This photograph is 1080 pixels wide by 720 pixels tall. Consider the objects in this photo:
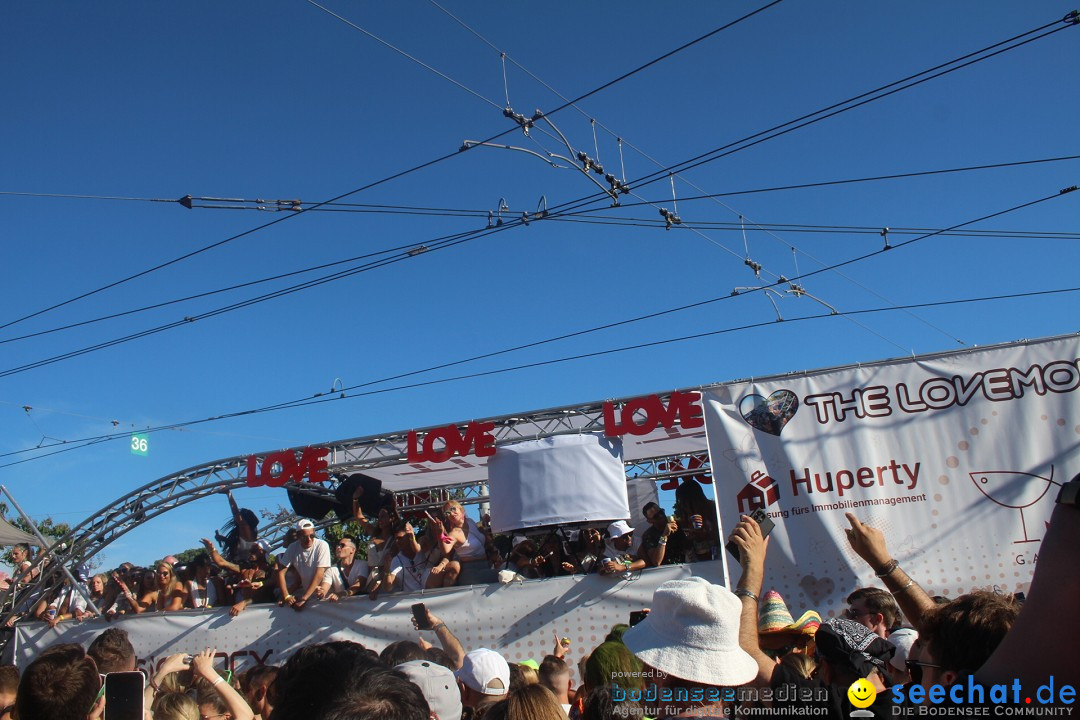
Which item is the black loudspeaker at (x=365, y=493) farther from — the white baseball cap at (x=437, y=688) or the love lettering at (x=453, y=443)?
the white baseball cap at (x=437, y=688)

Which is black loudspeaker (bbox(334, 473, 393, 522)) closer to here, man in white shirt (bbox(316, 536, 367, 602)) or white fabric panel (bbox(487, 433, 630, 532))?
man in white shirt (bbox(316, 536, 367, 602))

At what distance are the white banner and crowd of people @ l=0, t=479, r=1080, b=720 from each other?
2794 millimetres

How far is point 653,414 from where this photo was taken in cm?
809

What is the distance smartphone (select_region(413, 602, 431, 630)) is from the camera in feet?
23.8

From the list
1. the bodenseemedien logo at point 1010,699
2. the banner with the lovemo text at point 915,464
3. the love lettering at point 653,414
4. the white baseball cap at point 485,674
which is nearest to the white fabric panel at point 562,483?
the love lettering at point 653,414

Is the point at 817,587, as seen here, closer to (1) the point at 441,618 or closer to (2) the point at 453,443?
(1) the point at 441,618

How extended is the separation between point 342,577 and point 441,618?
252cm

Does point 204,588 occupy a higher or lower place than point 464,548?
lower

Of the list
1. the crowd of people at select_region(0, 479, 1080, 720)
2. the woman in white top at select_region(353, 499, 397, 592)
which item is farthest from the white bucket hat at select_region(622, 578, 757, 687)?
the woman in white top at select_region(353, 499, 397, 592)

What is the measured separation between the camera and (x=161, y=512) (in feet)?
39.8

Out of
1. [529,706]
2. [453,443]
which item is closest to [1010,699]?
[529,706]

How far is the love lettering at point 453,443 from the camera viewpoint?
8.98 meters

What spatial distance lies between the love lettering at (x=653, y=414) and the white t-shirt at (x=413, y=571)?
262 cm

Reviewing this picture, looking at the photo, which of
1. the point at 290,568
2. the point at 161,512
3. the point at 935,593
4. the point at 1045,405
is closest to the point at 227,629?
the point at 290,568
